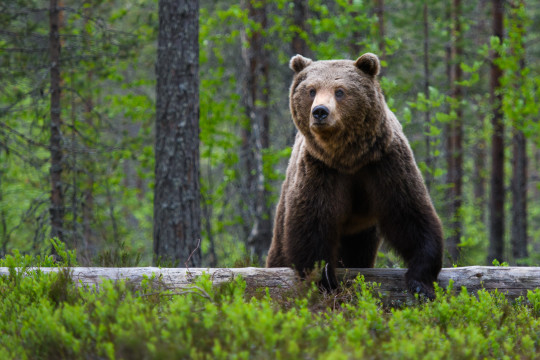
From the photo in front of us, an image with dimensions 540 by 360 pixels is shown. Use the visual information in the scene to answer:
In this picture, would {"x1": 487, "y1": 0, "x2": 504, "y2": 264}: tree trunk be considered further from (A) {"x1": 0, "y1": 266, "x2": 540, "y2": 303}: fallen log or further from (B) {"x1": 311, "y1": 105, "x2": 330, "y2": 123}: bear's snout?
(B) {"x1": 311, "y1": 105, "x2": 330, "y2": 123}: bear's snout

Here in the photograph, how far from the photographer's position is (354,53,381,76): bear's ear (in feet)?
17.1

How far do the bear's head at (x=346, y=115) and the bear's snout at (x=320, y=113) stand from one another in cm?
10

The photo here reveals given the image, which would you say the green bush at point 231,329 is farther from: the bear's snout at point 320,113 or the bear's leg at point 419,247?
the bear's snout at point 320,113

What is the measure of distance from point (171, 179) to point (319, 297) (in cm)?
343

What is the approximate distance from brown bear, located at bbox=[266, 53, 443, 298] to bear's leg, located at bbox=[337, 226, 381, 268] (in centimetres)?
93

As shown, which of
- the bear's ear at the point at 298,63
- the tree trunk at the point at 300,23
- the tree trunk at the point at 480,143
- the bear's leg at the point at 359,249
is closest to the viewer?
the bear's ear at the point at 298,63

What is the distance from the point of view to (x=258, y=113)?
10859 millimetres

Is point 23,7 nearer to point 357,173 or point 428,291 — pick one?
point 357,173

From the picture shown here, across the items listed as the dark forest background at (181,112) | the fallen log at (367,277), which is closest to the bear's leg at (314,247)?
the fallen log at (367,277)

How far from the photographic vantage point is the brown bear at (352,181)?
4.99 m

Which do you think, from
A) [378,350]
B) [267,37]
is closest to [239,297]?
[378,350]

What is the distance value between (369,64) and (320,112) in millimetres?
902

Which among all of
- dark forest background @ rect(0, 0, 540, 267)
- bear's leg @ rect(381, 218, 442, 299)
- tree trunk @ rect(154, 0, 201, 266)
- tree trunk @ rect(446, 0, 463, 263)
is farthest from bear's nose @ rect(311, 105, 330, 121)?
tree trunk @ rect(446, 0, 463, 263)

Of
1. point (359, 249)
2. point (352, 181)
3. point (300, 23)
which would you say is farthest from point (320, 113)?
point (300, 23)
